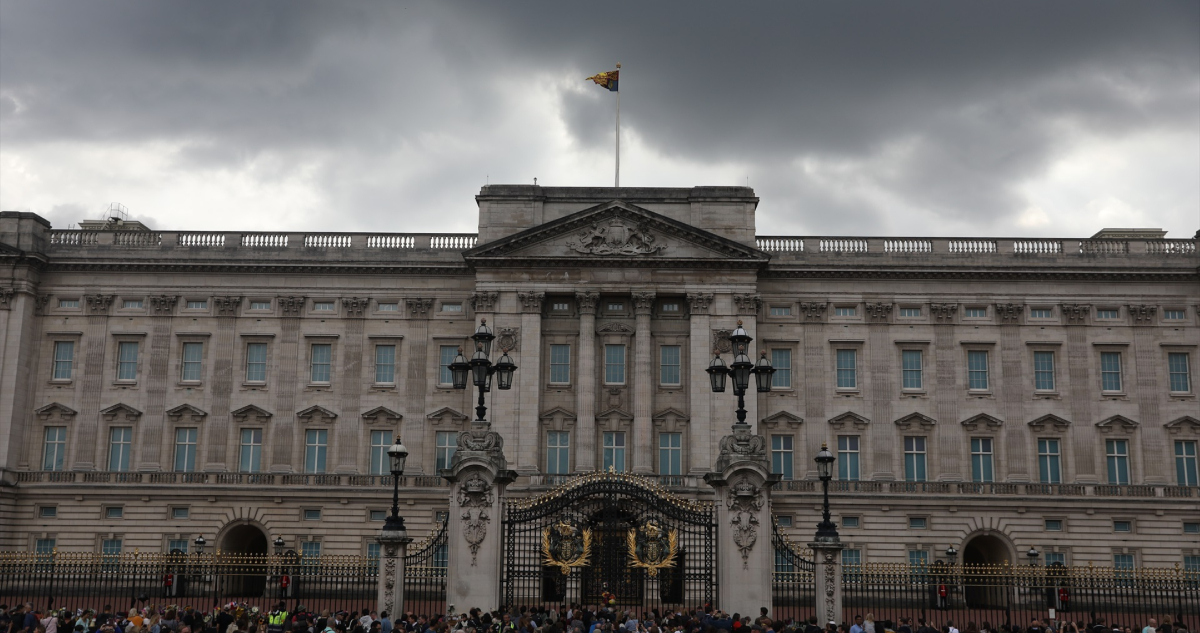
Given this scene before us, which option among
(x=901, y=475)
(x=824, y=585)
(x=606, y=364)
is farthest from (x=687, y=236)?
(x=824, y=585)

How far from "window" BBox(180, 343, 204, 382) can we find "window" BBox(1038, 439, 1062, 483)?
41564 mm

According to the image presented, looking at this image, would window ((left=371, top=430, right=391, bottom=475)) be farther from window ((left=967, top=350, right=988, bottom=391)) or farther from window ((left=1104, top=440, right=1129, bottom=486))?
window ((left=1104, top=440, right=1129, bottom=486))

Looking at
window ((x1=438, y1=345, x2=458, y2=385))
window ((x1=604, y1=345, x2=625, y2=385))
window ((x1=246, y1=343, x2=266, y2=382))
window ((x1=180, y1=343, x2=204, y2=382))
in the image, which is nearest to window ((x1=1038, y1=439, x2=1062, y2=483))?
window ((x1=604, y1=345, x2=625, y2=385))

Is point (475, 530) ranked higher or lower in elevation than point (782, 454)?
lower

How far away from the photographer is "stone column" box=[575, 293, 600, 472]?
55531 mm

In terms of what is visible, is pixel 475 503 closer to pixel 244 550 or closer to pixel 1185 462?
pixel 244 550

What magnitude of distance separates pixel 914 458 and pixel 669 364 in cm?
1275

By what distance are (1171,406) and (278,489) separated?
4343 cm

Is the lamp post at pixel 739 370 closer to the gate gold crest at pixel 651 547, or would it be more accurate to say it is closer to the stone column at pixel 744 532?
the stone column at pixel 744 532

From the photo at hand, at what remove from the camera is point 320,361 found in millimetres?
58938

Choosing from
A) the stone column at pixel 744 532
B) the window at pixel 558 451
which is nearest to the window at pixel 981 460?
the window at pixel 558 451

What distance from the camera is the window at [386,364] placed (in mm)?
58719

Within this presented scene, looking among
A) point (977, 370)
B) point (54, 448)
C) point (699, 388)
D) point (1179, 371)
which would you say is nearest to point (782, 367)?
point (699, 388)

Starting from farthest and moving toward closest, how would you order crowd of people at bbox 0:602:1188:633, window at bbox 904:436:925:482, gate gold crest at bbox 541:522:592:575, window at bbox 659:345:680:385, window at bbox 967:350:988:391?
window at bbox 967:350:988:391
window at bbox 659:345:680:385
window at bbox 904:436:925:482
gate gold crest at bbox 541:522:592:575
crowd of people at bbox 0:602:1188:633
